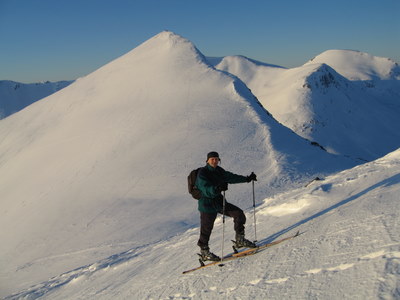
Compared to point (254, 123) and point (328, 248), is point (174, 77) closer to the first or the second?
point (254, 123)

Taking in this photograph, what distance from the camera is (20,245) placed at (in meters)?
15.8

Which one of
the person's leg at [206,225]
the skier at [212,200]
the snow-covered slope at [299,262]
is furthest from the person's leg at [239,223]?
the snow-covered slope at [299,262]

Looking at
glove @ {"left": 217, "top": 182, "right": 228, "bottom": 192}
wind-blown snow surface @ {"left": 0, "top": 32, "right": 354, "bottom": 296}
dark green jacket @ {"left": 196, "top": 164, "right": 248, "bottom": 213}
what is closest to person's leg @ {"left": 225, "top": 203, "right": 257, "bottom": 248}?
dark green jacket @ {"left": 196, "top": 164, "right": 248, "bottom": 213}

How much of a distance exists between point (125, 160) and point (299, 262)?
19.6 m

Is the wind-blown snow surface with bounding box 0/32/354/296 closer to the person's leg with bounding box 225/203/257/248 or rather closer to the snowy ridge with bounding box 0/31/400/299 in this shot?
the snowy ridge with bounding box 0/31/400/299

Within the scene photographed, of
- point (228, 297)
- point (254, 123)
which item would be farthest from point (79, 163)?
point (228, 297)

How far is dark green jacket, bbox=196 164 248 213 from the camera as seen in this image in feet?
19.2

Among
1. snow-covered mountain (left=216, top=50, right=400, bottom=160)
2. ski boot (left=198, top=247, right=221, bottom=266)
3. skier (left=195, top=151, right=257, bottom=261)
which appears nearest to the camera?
skier (left=195, top=151, right=257, bottom=261)

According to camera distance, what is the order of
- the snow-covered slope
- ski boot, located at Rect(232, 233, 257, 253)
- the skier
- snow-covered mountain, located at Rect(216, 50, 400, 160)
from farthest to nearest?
snow-covered mountain, located at Rect(216, 50, 400, 160) < ski boot, located at Rect(232, 233, 257, 253) < the skier < the snow-covered slope

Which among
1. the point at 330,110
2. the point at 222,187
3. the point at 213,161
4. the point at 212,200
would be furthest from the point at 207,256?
the point at 330,110

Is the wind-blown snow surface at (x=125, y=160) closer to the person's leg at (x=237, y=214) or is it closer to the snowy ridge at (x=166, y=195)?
the snowy ridge at (x=166, y=195)

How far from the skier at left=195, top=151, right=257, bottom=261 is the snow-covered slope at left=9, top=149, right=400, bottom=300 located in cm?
54

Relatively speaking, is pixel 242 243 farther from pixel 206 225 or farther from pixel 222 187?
pixel 222 187

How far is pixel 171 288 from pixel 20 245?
43.1 feet
